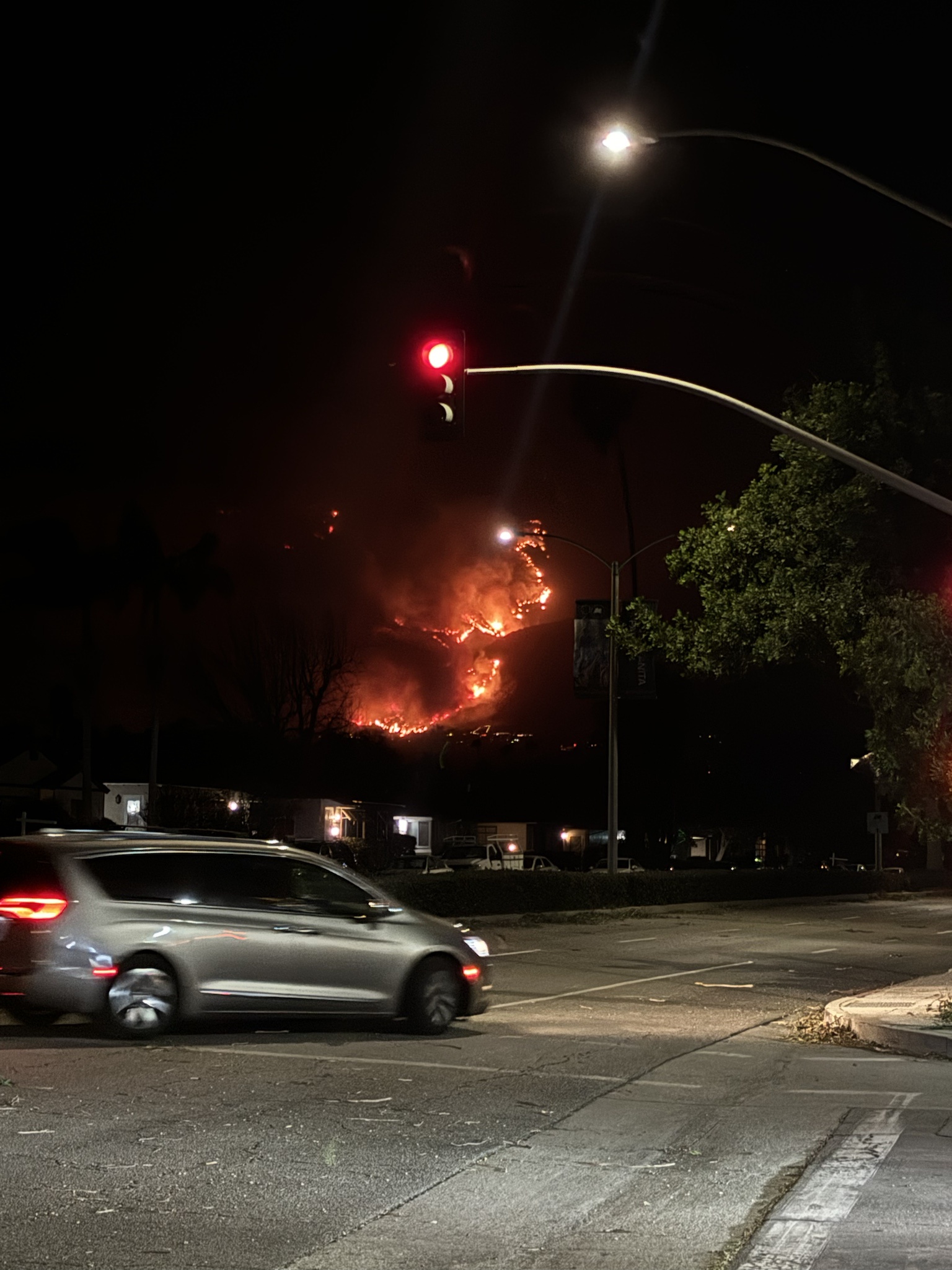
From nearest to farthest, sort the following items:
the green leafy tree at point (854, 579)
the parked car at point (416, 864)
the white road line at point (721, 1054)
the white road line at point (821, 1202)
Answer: the white road line at point (821, 1202) < the white road line at point (721, 1054) < the green leafy tree at point (854, 579) < the parked car at point (416, 864)

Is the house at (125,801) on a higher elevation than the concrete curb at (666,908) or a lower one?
higher

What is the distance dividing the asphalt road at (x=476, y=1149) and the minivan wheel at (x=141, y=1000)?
0.73ft

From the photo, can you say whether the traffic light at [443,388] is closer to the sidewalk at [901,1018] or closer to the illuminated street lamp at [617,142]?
the illuminated street lamp at [617,142]

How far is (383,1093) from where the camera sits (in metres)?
9.51

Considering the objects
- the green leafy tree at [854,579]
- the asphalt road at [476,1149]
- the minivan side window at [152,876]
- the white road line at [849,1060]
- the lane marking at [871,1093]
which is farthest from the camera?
the green leafy tree at [854,579]

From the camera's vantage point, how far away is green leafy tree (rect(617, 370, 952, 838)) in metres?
20.3

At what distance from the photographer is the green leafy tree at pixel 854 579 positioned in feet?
66.6

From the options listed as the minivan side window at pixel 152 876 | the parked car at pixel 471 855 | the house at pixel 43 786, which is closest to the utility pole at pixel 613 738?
the parked car at pixel 471 855

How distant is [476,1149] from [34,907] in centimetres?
473

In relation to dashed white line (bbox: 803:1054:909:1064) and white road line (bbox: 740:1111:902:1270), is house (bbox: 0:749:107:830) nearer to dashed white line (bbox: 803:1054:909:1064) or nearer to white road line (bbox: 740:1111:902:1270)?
dashed white line (bbox: 803:1054:909:1064)

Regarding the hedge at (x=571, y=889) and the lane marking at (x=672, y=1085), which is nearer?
the lane marking at (x=672, y=1085)

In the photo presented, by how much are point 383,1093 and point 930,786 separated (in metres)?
12.8

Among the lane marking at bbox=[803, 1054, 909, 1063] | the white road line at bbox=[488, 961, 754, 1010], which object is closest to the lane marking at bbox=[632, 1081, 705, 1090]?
the lane marking at bbox=[803, 1054, 909, 1063]

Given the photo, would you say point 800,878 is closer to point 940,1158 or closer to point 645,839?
point 645,839
